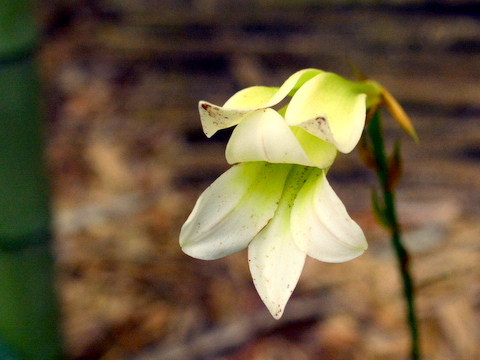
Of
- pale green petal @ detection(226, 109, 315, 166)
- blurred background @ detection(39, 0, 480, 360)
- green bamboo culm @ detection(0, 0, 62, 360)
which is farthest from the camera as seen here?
blurred background @ detection(39, 0, 480, 360)

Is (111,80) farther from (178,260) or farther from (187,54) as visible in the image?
(178,260)

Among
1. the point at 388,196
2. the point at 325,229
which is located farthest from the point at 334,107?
the point at 388,196

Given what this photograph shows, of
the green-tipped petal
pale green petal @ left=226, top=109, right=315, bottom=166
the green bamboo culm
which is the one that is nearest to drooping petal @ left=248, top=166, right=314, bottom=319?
the green-tipped petal

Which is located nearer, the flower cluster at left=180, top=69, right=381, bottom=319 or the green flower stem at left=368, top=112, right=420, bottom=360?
the flower cluster at left=180, top=69, right=381, bottom=319

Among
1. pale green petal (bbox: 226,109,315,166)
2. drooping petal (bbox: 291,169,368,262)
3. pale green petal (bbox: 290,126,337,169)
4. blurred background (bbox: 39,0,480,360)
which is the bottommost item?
blurred background (bbox: 39,0,480,360)

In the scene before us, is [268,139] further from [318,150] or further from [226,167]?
[226,167]

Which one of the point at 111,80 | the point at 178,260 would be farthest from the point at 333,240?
the point at 111,80

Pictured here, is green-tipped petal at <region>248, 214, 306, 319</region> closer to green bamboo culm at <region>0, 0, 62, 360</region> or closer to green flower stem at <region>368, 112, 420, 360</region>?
green flower stem at <region>368, 112, 420, 360</region>
